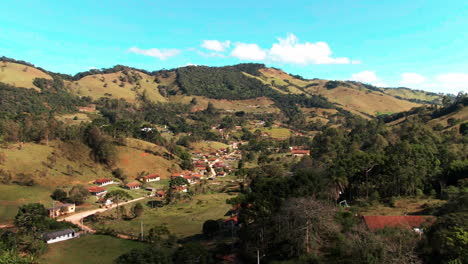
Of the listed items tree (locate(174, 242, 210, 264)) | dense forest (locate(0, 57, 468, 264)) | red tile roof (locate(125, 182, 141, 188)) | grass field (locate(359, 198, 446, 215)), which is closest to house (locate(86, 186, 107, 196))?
dense forest (locate(0, 57, 468, 264))

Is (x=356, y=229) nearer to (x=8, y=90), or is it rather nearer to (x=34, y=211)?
(x=34, y=211)

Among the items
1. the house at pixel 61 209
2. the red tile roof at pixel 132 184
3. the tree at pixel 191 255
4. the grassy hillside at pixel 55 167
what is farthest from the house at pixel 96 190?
the tree at pixel 191 255

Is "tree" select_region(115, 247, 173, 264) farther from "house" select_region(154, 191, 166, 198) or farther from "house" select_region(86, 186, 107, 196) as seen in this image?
"house" select_region(86, 186, 107, 196)

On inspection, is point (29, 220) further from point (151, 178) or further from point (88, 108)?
point (88, 108)

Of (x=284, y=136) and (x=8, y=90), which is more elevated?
(x=8, y=90)

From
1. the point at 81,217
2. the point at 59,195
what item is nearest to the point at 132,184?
the point at 59,195

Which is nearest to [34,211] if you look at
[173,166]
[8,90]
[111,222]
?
[111,222]
